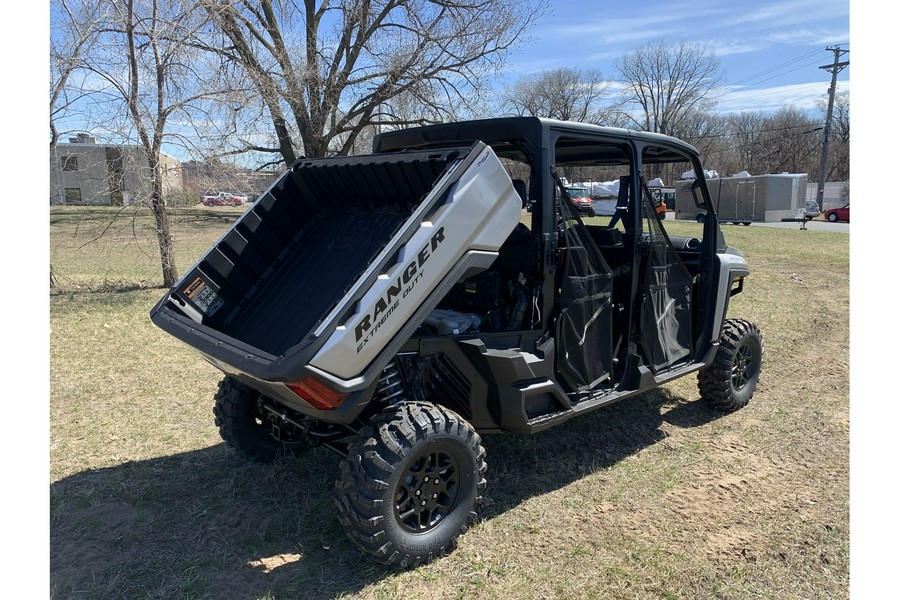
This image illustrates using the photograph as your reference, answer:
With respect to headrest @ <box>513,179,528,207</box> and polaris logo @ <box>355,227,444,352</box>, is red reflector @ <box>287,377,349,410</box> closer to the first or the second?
polaris logo @ <box>355,227,444,352</box>

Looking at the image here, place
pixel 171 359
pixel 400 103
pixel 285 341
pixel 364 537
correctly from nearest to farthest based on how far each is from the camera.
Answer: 1. pixel 364 537
2. pixel 285 341
3. pixel 171 359
4. pixel 400 103

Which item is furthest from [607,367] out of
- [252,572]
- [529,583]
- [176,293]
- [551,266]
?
[176,293]

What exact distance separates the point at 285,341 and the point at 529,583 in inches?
70.4

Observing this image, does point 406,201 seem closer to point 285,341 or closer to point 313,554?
point 285,341

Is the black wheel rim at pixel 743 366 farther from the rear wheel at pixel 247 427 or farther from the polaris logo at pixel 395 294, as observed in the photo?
the rear wheel at pixel 247 427

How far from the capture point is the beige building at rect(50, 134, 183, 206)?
9.46 meters

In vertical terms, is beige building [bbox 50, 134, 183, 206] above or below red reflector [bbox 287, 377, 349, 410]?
above

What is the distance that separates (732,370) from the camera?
5262 mm

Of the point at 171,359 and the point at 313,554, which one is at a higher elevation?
the point at 171,359

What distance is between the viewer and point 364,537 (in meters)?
2.95

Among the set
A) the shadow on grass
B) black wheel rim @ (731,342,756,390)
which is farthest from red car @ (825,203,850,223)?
the shadow on grass

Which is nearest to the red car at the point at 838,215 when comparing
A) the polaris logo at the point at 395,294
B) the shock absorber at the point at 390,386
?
the shock absorber at the point at 390,386

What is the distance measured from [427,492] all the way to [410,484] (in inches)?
4.8

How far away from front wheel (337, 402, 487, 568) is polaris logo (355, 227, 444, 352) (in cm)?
53
